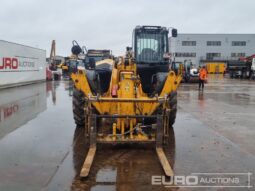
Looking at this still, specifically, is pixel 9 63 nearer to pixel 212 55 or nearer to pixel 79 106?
pixel 79 106

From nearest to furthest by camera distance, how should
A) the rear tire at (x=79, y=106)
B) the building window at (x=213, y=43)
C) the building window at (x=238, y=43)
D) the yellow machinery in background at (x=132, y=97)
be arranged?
the yellow machinery in background at (x=132, y=97), the rear tire at (x=79, y=106), the building window at (x=213, y=43), the building window at (x=238, y=43)

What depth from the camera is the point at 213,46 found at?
86.8 meters

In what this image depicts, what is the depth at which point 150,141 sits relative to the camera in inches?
284

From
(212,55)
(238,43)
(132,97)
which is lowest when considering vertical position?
(132,97)

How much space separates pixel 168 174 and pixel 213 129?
4.61m

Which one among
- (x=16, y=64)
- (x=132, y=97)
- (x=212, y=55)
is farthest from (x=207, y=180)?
(x=212, y=55)

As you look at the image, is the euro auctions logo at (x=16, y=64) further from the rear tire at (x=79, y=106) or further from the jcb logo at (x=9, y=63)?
the rear tire at (x=79, y=106)

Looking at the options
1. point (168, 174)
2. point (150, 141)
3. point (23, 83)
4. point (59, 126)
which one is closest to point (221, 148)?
point (150, 141)

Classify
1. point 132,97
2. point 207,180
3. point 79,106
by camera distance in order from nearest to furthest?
point 207,180
point 132,97
point 79,106

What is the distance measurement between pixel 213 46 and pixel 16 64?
69.6 metres

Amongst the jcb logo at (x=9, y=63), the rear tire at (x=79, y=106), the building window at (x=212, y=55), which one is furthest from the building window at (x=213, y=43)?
the rear tire at (x=79, y=106)

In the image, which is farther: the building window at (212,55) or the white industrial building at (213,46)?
the building window at (212,55)

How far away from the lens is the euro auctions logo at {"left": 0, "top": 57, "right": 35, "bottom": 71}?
2216cm

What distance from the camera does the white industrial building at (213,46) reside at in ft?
281
